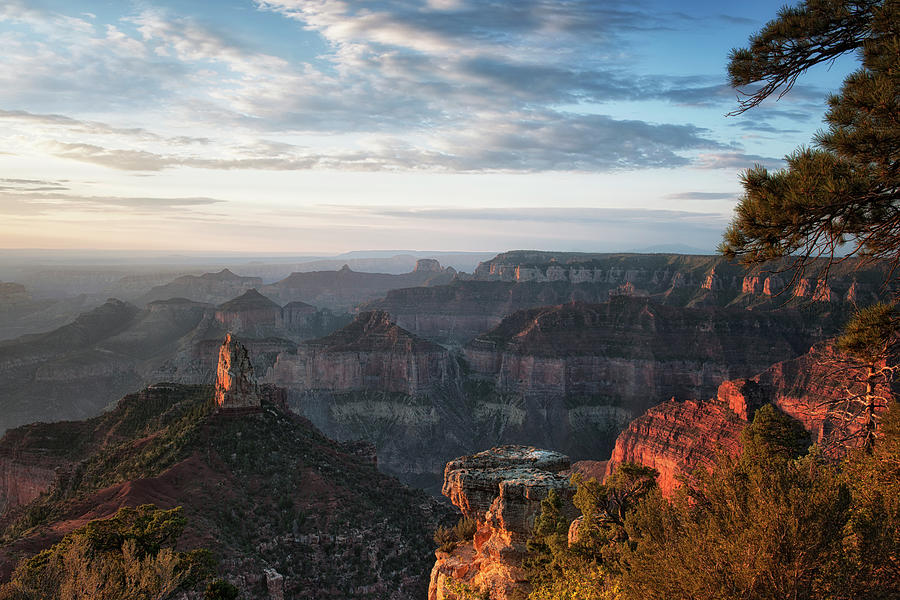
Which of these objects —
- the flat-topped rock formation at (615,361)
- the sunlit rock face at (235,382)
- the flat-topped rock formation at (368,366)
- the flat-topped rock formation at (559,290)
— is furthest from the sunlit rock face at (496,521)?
the flat-topped rock formation at (559,290)

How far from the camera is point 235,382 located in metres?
44.7

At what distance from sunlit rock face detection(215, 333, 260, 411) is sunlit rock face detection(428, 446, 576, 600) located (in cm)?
2564

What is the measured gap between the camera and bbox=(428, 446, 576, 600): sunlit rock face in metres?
20.0

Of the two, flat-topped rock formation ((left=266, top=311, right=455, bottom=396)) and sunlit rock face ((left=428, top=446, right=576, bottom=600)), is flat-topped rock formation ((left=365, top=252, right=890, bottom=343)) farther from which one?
sunlit rock face ((left=428, top=446, right=576, bottom=600))

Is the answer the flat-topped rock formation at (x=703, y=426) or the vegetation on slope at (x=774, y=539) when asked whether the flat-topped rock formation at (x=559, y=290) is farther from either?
the vegetation on slope at (x=774, y=539)

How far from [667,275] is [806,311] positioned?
58.5 meters

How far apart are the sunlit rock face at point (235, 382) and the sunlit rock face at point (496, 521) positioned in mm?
25638

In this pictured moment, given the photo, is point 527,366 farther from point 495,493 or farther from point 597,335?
point 495,493

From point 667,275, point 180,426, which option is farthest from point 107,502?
point 667,275

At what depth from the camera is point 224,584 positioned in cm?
2217

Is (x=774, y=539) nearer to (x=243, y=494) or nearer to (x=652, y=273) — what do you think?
(x=243, y=494)

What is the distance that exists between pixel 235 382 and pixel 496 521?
29281 mm

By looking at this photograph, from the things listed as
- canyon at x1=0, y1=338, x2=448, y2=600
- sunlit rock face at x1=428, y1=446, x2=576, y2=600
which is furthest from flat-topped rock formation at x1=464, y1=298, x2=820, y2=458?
sunlit rock face at x1=428, y1=446, x2=576, y2=600

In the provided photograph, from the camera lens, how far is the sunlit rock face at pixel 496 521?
65.7ft
